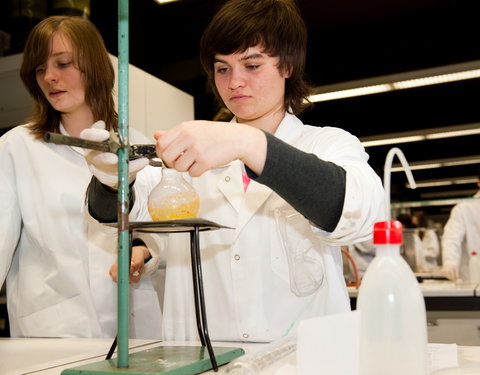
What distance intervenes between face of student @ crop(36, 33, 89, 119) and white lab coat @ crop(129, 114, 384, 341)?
0.47 m

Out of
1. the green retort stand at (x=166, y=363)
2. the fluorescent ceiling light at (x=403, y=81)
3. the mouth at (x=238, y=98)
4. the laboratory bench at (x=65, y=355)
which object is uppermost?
the fluorescent ceiling light at (x=403, y=81)

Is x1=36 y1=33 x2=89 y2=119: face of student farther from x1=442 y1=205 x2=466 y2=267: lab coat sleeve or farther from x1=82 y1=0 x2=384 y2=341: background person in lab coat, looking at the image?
x1=442 y1=205 x2=466 y2=267: lab coat sleeve

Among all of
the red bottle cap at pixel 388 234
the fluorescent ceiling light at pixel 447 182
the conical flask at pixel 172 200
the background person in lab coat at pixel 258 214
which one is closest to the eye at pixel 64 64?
the background person in lab coat at pixel 258 214

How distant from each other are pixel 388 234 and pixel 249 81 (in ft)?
2.31

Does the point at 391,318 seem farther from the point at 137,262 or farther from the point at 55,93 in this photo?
the point at 55,93

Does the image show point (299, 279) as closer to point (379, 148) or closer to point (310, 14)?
point (310, 14)

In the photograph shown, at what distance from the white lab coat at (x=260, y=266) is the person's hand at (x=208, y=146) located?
29cm

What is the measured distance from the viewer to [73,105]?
5.46ft

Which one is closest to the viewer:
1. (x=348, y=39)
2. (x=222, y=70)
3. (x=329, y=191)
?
(x=329, y=191)

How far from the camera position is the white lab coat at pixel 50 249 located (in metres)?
1.54

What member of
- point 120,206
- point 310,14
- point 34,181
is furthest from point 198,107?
point 120,206

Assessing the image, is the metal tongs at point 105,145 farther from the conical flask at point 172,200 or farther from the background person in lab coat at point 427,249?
the background person in lab coat at point 427,249

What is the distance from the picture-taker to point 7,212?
1.57m

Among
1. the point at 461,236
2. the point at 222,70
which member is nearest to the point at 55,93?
the point at 222,70
